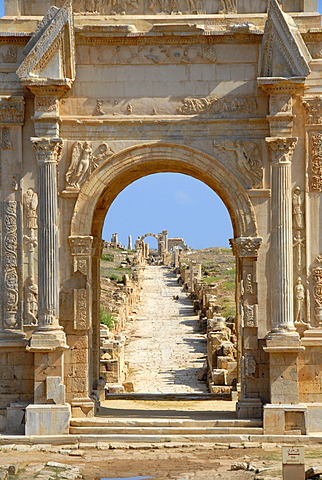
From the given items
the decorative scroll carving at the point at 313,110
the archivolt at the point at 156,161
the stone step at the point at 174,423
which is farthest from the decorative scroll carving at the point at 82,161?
the stone step at the point at 174,423

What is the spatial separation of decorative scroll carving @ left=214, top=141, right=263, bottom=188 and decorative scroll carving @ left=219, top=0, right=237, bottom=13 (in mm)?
2392

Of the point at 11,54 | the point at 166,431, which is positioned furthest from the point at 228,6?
the point at 166,431

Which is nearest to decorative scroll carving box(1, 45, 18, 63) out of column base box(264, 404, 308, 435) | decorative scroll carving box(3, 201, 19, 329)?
decorative scroll carving box(3, 201, 19, 329)


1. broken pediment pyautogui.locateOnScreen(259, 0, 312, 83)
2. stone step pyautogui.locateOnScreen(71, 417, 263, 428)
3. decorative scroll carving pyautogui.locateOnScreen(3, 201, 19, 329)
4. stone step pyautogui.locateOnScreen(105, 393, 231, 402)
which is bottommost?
stone step pyautogui.locateOnScreen(71, 417, 263, 428)

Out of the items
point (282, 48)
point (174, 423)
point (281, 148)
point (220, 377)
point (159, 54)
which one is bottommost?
point (174, 423)

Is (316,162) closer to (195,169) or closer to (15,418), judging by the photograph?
(195,169)

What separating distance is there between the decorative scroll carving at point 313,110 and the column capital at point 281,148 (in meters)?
0.50

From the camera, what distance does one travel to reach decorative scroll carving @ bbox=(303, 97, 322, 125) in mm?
18453

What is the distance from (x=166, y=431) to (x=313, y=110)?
6.17m

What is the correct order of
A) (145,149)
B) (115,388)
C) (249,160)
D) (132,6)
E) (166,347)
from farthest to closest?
(166,347)
(115,388)
(132,6)
(145,149)
(249,160)

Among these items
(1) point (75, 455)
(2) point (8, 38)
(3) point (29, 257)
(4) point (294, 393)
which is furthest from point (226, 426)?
(2) point (8, 38)

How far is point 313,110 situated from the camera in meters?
18.5

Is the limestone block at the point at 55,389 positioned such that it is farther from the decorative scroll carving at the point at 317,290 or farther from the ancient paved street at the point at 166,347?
the ancient paved street at the point at 166,347

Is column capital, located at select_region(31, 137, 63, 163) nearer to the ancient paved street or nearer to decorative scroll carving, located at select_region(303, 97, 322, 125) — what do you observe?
decorative scroll carving, located at select_region(303, 97, 322, 125)
